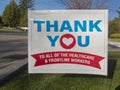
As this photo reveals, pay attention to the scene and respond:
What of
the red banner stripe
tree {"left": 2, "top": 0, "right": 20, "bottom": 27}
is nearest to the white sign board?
the red banner stripe

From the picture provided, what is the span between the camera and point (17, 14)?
93.7 m

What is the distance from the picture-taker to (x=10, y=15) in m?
89.2

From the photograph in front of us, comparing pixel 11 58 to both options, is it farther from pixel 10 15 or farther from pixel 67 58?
pixel 10 15

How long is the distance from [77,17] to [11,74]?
282cm

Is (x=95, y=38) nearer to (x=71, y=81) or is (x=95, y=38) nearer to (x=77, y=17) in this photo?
(x=77, y=17)

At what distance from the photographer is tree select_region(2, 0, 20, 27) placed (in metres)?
89.3

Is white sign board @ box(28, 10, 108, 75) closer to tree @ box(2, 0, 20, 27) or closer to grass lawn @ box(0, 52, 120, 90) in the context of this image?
grass lawn @ box(0, 52, 120, 90)

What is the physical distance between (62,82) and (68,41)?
4.84ft

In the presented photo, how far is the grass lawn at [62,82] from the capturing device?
7770 millimetres

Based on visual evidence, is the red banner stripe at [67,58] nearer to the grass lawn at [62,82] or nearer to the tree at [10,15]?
the grass lawn at [62,82]

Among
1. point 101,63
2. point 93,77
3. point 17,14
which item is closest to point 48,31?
point 101,63

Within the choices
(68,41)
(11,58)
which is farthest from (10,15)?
(68,41)

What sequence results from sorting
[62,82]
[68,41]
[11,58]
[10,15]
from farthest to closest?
[10,15]
[11,58]
[62,82]
[68,41]

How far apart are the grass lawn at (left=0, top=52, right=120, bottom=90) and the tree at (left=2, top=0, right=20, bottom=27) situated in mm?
81059
